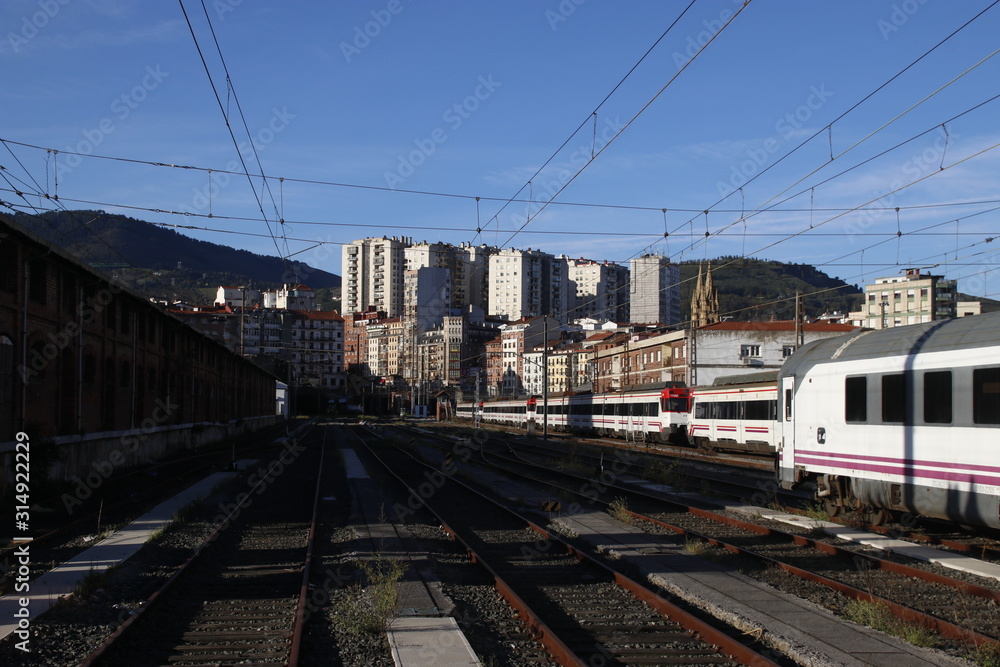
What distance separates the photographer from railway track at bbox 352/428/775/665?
7574 mm

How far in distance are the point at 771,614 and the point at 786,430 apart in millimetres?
9240

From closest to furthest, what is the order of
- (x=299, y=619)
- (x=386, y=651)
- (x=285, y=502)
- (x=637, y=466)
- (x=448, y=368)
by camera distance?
(x=386, y=651) → (x=299, y=619) → (x=285, y=502) → (x=637, y=466) → (x=448, y=368)

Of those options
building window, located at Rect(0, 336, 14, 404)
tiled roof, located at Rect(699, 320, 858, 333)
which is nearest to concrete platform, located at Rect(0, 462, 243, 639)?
building window, located at Rect(0, 336, 14, 404)

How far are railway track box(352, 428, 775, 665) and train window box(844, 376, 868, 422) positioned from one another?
550 centimetres

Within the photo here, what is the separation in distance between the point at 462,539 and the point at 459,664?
6.94m

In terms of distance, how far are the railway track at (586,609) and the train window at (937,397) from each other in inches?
215

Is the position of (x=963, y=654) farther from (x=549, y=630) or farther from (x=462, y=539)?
(x=462, y=539)

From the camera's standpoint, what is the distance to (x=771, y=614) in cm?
873

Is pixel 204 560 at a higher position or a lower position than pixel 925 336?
lower

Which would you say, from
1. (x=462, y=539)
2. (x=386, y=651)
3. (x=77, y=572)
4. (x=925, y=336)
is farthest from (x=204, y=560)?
(x=925, y=336)

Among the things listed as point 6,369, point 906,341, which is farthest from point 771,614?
point 6,369

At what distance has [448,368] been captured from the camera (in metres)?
164

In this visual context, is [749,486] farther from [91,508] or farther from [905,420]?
[91,508]

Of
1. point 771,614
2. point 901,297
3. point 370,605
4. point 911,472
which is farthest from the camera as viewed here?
point 901,297
